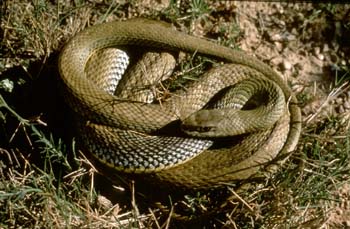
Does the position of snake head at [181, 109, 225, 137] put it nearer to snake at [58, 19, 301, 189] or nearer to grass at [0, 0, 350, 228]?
snake at [58, 19, 301, 189]

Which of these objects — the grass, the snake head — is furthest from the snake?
the grass

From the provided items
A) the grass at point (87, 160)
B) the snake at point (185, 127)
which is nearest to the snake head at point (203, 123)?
the snake at point (185, 127)

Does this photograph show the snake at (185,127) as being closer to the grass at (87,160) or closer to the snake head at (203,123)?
the snake head at (203,123)

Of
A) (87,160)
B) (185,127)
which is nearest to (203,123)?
(185,127)

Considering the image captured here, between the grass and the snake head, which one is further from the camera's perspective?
the snake head

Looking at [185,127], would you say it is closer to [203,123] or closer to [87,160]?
[203,123]
